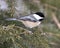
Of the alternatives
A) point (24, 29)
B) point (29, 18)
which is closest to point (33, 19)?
point (29, 18)

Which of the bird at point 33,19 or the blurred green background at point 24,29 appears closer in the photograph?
the blurred green background at point 24,29

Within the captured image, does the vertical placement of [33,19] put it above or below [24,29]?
below

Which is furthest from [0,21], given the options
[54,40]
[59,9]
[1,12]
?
[59,9]

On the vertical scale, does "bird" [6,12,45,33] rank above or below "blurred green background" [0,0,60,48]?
below

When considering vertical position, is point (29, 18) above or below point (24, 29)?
below

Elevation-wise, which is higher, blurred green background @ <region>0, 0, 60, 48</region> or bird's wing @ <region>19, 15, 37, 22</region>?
blurred green background @ <region>0, 0, 60, 48</region>

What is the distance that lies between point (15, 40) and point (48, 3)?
89 cm

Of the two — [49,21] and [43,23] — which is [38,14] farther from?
[49,21]

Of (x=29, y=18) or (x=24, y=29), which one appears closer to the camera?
→ (x=24, y=29)

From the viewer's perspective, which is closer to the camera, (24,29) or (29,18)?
(24,29)

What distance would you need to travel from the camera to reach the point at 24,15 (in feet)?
5.41

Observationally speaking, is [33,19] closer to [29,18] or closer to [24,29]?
[29,18]

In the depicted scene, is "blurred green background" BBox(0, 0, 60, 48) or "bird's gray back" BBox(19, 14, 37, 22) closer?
"blurred green background" BBox(0, 0, 60, 48)

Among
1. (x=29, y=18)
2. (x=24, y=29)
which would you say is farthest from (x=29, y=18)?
(x=24, y=29)
